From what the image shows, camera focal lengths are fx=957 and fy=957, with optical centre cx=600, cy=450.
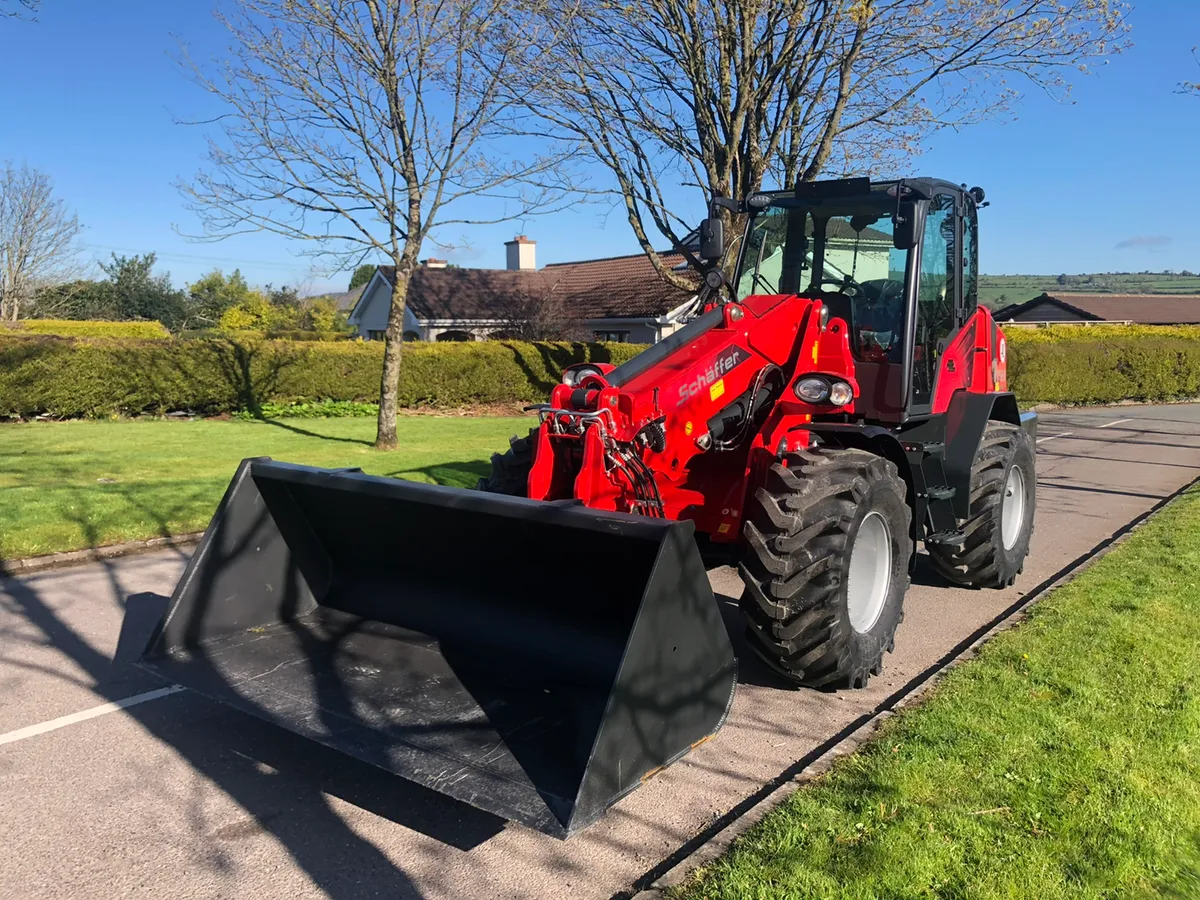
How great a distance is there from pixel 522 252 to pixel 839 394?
126ft

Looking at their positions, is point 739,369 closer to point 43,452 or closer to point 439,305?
point 43,452

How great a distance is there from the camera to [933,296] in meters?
6.84

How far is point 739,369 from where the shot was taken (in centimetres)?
561

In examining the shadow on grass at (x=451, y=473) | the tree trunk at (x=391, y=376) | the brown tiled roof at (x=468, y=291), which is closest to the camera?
the shadow on grass at (x=451, y=473)

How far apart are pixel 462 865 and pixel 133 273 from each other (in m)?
57.7

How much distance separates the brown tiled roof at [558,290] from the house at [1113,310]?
3162 centimetres

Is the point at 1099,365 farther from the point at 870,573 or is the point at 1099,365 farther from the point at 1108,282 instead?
the point at 1108,282

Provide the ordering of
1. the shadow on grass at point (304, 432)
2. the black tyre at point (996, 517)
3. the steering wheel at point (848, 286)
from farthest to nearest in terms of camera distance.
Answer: the shadow on grass at point (304, 432) < the black tyre at point (996, 517) < the steering wheel at point (848, 286)

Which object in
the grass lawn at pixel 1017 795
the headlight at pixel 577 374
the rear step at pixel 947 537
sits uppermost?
the headlight at pixel 577 374

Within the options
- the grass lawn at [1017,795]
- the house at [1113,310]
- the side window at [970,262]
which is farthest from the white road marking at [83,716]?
the house at [1113,310]

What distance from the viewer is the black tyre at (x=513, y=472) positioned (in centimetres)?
588

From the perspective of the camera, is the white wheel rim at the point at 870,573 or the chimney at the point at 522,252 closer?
the white wheel rim at the point at 870,573

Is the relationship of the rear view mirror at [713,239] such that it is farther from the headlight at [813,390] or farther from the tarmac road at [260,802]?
the tarmac road at [260,802]

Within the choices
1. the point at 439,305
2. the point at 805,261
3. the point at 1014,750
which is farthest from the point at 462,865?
the point at 439,305
